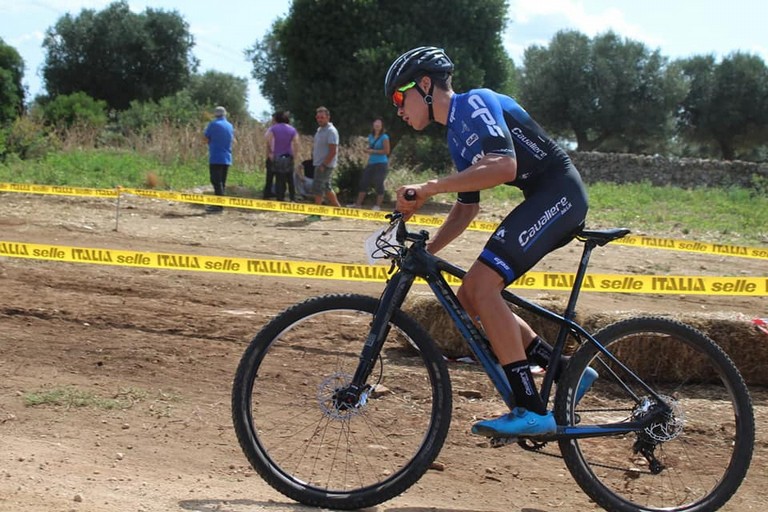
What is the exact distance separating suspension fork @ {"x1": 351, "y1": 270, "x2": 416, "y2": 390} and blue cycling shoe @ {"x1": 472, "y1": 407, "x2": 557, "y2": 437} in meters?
0.58

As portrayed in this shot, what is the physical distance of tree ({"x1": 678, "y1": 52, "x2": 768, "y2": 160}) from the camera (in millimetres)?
50531

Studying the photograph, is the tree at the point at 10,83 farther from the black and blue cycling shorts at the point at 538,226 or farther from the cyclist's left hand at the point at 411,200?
the black and blue cycling shorts at the point at 538,226

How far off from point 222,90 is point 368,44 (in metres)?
41.4

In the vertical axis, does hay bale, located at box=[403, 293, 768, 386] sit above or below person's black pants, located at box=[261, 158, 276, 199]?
below

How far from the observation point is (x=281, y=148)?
1695 centimetres

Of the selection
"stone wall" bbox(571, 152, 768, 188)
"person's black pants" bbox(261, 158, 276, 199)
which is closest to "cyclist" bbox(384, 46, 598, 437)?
"person's black pants" bbox(261, 158, 276, 199)

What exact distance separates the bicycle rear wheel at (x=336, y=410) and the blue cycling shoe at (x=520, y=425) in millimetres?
204

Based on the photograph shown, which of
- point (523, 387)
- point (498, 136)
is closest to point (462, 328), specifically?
point (523, 387)

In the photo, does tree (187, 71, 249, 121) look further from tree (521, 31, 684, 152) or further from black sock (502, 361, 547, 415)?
black sock (502, 361, 547, 415)

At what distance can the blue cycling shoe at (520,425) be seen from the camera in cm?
397

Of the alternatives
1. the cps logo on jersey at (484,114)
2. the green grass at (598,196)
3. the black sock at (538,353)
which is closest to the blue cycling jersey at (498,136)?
the cps logo on jersey at (484,114)

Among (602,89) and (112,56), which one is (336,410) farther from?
(112,56)

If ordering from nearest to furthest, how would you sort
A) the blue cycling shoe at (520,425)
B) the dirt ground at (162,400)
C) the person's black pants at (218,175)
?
the blue cycling shoe at (520,425) → the dirt ground at (162,400) → the person's black pants at (218,175)

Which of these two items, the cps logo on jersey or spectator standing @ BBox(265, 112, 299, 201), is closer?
the cps logo on jersey
